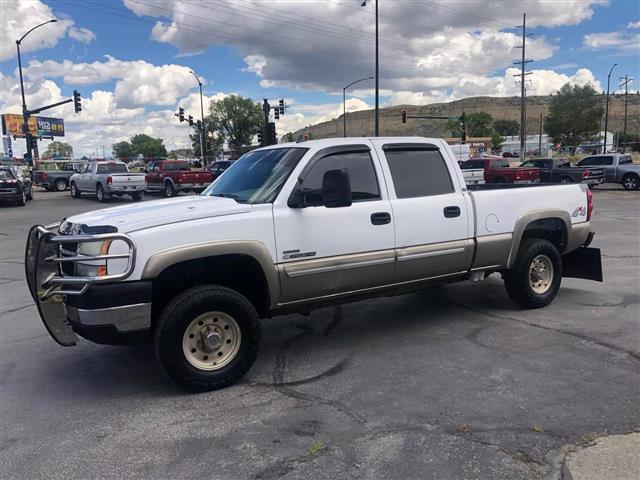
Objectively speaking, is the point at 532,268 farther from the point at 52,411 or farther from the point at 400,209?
the point at 52,411

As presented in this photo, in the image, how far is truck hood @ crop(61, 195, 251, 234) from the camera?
4129 mm

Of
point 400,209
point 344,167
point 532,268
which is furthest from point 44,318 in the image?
point 532,268

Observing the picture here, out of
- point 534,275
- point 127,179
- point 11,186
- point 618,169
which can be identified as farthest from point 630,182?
point 11,186

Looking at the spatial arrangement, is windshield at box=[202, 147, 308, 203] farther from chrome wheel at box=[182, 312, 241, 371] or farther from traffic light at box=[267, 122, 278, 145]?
traffic light at box=[267, 122, 278, 145]

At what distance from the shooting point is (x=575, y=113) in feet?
241

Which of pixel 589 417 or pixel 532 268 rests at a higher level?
pixel 532 268

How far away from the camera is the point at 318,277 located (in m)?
4.72

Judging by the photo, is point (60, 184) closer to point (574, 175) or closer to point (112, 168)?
point (112, 168)

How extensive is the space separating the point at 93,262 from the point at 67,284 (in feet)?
0.92

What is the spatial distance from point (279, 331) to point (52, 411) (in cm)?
242

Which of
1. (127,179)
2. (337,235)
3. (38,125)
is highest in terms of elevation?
(38,125)

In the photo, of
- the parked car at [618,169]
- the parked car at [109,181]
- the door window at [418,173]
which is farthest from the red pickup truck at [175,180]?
the door window at [418,173]

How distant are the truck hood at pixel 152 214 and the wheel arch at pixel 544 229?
3.18m

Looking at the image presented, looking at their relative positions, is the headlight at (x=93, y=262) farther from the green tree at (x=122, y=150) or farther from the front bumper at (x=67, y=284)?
the green tree at (x=122, y=150)
